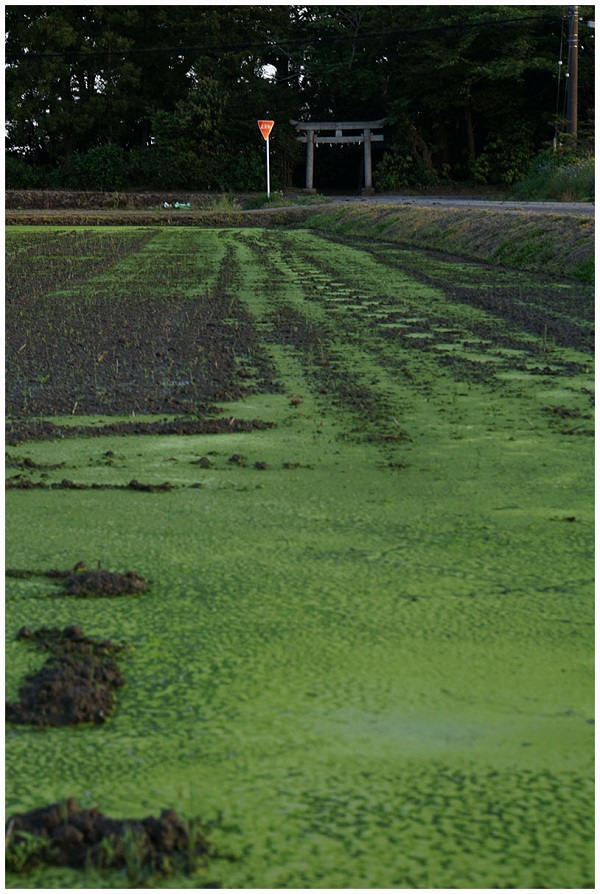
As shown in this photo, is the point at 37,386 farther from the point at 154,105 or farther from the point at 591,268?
the point at 154,105

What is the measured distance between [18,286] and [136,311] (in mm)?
2203

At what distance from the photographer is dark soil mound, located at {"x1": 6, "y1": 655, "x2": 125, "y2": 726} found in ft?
6.14

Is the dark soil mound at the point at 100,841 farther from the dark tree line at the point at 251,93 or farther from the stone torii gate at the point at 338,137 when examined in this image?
the stone torii gate at the point at 338,137

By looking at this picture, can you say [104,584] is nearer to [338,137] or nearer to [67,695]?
[67,695]

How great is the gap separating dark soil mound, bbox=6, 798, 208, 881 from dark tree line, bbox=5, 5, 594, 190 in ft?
83.6

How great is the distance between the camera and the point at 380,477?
3.40 m

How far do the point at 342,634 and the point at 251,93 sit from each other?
28.4 meters

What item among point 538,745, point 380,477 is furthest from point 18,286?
point 538,745

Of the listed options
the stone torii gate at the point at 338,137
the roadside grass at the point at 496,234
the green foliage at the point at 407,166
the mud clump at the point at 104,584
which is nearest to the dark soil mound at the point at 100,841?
the mud clump at the point at 104,584

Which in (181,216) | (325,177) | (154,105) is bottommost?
(181,216)

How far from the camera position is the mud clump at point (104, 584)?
2.46 metres

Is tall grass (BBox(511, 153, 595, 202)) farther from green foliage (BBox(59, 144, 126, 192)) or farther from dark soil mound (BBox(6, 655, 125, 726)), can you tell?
dark soil mound (BBox(6, 655, 125, 726))

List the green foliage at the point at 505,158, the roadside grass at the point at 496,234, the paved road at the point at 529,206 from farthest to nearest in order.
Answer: the green foliage at the point at 505,158
the paved road at the point at 529,206
the roadside grass at the point at 496,234

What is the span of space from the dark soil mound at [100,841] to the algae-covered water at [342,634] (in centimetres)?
3
